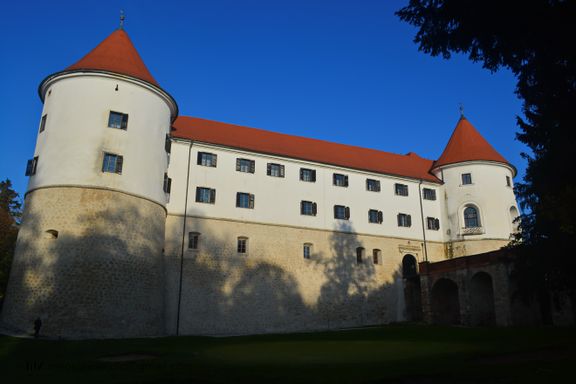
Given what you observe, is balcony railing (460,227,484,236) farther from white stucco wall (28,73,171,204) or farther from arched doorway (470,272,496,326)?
white stucco wall (28,73,171,204)

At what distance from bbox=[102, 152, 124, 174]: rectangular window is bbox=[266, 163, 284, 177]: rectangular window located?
35.1 feet

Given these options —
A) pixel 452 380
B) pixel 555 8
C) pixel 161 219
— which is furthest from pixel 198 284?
pixel 555 8

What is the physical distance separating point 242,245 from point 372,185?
1162 centimetres

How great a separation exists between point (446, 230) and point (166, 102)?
75.9ft

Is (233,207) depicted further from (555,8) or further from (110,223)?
(555,8)

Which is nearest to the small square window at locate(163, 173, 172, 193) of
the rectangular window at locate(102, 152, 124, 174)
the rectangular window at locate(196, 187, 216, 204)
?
the rectangular window at locate(196, 187, 216, 204)

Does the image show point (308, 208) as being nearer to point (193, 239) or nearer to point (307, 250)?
point (307, 250)

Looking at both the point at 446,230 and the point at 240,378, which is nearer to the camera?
the point at 240,378

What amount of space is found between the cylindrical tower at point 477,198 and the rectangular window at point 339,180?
903 cm

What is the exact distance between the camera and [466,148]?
40.2 m

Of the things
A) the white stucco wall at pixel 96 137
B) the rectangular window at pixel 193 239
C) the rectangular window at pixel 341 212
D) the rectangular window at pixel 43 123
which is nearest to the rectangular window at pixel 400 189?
the rectangular window at pixel 341 212

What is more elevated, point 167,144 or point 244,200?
point 167,144

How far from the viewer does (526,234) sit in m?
22.8

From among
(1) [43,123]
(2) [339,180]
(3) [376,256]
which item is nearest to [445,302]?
(3) [376,256]
